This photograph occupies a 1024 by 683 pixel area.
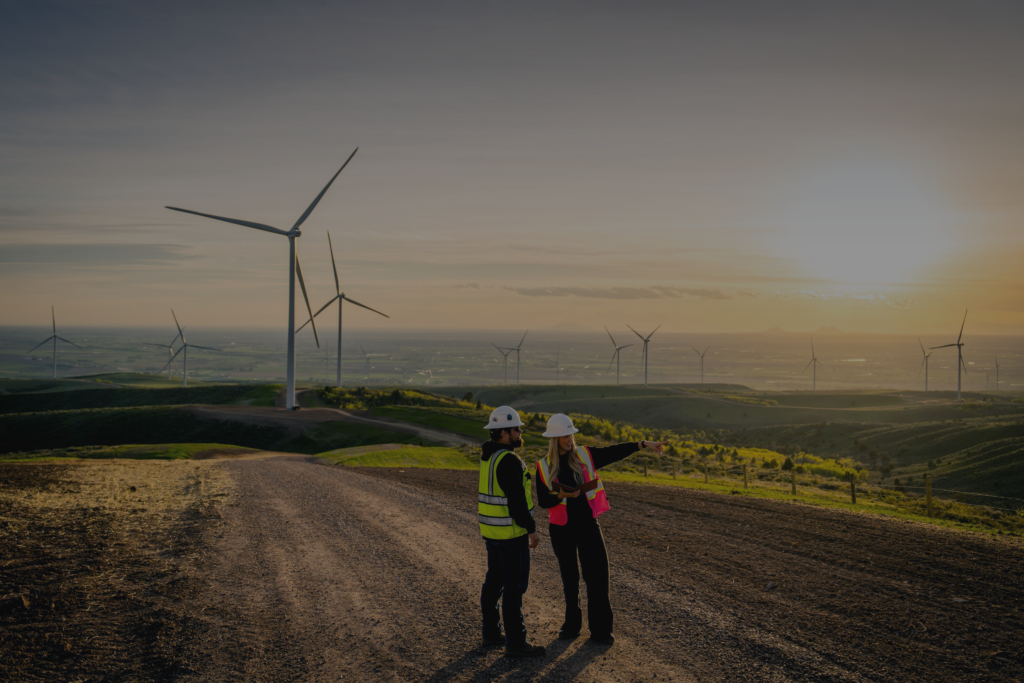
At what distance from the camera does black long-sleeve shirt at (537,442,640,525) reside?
25.0 ft

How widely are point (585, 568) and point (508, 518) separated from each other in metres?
1.39

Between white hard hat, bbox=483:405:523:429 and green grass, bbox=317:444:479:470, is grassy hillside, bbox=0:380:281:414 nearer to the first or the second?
green grass, bbox=317:444:479:470

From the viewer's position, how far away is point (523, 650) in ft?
25.5

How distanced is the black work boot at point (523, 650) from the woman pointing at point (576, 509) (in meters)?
0.68

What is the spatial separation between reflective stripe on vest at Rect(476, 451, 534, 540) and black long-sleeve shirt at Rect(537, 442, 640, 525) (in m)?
0.20

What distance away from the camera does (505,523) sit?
7.49m

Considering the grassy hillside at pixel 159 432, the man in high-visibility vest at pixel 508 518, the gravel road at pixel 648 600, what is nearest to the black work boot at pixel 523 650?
the man in high-visibility vest at pixel 508 518

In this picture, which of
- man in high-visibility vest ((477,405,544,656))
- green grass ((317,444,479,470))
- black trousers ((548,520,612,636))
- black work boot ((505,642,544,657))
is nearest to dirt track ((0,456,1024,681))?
black work boot ((505,642,544,657))

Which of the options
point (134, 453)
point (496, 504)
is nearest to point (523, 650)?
point (496, 504)

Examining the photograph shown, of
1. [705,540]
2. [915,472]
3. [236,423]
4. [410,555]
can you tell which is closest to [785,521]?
[705,540]

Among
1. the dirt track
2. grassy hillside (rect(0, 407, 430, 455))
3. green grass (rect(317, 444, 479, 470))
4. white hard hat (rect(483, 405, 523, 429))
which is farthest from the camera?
grassy hillside (rect(0, 407, 430, 455))

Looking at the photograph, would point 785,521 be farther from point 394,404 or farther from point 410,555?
point 394,404

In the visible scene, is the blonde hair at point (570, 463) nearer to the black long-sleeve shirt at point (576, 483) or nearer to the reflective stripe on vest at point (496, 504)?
the black long-sleeve shirt at point (576, 483)

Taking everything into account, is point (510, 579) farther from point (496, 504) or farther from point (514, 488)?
point (514, 488)
